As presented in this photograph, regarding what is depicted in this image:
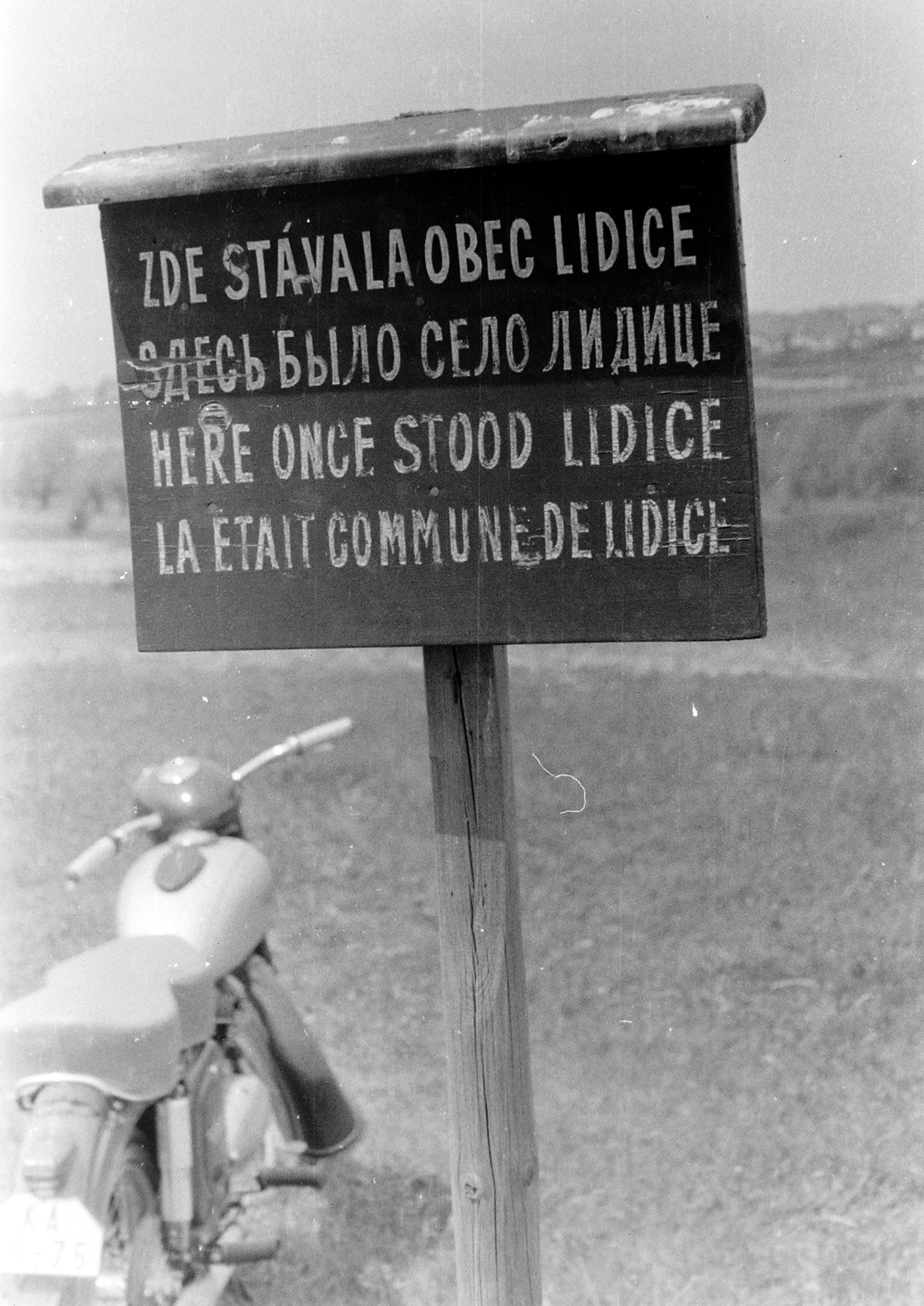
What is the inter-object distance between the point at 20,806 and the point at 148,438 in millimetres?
2813

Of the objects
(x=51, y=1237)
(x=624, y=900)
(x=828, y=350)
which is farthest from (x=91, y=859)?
(x=828, y=350)

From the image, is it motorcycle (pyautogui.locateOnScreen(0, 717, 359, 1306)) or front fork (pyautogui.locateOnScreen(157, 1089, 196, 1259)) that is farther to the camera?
front fork (pyautogui.locateOnScreen(157, 1089, 196, 1259))

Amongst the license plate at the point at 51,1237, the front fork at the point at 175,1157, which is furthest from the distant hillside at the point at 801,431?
the license plate at the point at 51,1237

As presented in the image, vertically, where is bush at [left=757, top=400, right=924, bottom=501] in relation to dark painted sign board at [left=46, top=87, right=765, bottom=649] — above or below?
below

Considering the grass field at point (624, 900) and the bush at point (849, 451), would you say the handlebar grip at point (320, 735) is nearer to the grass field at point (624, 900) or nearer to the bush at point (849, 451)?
the grass field at point (624, 900)

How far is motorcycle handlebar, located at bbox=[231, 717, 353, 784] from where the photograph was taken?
260 centimetres

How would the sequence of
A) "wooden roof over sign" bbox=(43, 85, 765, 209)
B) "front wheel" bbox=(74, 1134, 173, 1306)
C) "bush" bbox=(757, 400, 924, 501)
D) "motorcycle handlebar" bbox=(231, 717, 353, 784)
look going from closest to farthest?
"wooden roof over sign" bbox=(43, 85, 765, 209), "front wheel" bbox=(74, 1134, 173, 1306), "motorcycle handlebar" bbox=(231, 717, 353, 784), "bush" bbox=(757, 400, 924, 501)

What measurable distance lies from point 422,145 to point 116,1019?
1.31m

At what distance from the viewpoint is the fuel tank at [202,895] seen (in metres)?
2.45

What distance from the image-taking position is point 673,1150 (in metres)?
3.11

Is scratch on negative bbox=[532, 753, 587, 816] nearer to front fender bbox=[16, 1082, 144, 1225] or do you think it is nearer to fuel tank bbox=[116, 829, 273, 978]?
fuel tank bbox=[116, 829, 273, 978]

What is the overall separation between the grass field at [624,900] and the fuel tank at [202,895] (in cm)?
83

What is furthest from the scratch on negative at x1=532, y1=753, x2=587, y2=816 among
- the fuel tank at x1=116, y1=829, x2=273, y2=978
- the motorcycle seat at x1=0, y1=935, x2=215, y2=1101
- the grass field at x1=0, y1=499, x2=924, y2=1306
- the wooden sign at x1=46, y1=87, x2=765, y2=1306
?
the wooden sign at x1=46, y1=87, x2=765, y2=1306

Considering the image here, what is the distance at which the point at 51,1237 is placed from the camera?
6.57ft
